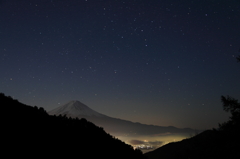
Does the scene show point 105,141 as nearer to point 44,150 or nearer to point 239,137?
point 44,150

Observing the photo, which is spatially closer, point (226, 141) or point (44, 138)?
point (44, 138)

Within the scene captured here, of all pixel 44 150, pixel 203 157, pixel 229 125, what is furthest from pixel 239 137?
pixel 44 150

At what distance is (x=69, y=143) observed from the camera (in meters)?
4.12

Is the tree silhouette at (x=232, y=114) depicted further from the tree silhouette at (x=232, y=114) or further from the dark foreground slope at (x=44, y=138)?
the dark foreground slope at (x=44, y=138)

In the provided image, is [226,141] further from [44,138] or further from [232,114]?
[44,138]

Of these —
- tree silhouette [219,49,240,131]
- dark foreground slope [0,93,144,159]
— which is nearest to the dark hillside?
tree silhouette [219,49,240,131]

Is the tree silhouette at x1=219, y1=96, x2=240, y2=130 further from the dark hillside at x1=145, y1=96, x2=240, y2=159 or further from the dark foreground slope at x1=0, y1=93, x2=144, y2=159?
the dark foreground slope at x1=0, y1=93, x2=144, y2=159

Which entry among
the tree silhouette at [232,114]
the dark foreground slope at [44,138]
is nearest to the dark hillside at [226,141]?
the tree silhouette at [232,114]

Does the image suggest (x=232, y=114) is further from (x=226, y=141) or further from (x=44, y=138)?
(x=44, y=138)

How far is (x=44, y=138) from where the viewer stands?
3.60m

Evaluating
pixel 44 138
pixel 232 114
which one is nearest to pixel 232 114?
pixel 232 114

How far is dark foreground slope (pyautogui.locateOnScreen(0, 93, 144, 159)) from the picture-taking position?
2968 mm

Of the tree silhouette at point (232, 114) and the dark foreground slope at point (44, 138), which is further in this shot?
the tree silhouette at point (232, 114)

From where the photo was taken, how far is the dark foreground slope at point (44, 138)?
2.97m
